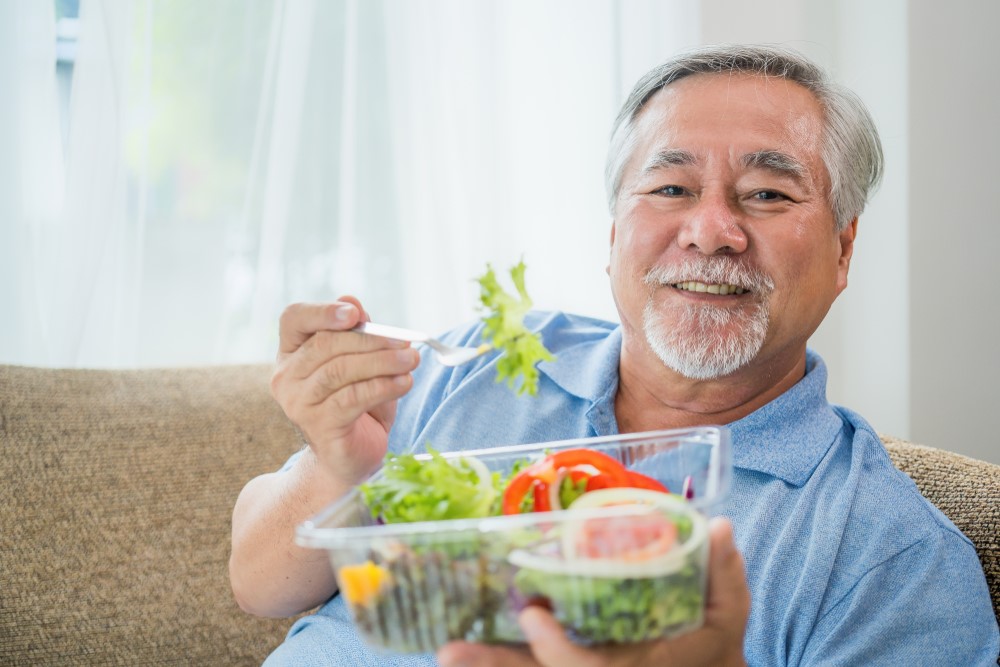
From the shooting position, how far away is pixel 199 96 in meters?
2.47

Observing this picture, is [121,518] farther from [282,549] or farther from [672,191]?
[672,191]

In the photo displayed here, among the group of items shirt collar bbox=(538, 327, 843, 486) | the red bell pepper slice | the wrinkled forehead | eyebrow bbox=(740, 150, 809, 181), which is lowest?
shirt collar bbox=(538, 327, 843, 486)

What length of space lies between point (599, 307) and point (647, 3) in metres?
0.88

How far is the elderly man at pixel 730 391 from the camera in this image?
1.20 metres

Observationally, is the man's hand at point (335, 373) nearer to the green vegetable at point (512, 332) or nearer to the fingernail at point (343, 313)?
the fingernail at point (343, 313)

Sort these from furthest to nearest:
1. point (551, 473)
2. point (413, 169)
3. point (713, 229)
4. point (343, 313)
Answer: point (413, 169), point (713, 229), point (343, 313), point (551, 473)

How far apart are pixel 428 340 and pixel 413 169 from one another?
1.67 metres

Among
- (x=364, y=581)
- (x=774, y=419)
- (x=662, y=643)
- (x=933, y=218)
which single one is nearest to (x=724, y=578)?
(x=662, y=643)

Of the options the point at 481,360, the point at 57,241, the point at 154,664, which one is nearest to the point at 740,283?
the point at 481,360

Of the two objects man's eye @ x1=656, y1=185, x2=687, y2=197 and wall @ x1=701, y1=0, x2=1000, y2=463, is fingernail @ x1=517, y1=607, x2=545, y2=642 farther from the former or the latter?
wall @ x1=701, y1=0, x2=1000, y2=463

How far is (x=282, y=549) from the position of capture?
1.36 meters

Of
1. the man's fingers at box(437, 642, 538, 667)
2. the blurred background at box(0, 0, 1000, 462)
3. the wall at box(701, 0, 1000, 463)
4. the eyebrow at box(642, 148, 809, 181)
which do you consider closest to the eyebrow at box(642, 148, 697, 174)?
the eyebrow at box(642, 148, 809, 181)

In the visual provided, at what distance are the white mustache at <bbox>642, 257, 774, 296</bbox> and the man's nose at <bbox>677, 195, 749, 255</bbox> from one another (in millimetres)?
18

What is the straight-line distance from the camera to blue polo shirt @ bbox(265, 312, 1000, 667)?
1208 mm
